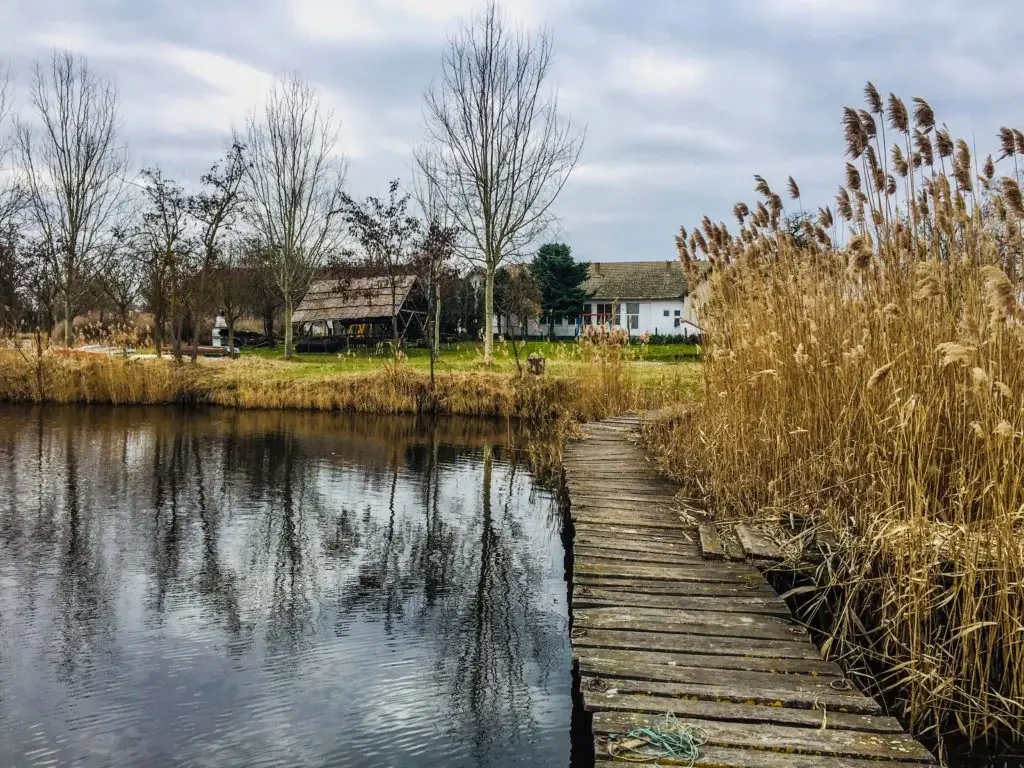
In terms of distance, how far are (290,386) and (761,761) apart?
51.5 feet

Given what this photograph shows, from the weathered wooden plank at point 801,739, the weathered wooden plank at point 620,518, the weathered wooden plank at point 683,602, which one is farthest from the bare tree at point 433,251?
the weathered wooden plank at point 801,739

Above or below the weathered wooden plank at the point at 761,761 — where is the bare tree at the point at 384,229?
above

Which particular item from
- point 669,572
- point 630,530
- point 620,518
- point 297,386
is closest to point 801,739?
point 669,572

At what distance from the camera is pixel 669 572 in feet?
14.6

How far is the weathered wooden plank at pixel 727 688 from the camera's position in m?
2.94

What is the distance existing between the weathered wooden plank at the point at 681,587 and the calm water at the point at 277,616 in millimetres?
747

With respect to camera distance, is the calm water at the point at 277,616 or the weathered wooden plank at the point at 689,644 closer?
the weathered wooden plank at the point at 689,644

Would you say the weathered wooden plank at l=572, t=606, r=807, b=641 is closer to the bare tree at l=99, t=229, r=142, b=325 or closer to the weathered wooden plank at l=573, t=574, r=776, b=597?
the weathered wooden plank at l=573, t=574, r=776, b=597

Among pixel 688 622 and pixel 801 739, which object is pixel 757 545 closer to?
pixel 688 622

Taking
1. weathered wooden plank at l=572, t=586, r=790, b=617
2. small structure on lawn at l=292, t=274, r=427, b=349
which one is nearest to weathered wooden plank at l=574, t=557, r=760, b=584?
weathered wooden plank at l=572, t=586, r=790, b=617

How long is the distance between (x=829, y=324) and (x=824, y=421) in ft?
2.35

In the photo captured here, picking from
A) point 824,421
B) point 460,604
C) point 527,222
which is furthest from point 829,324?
point 527,222

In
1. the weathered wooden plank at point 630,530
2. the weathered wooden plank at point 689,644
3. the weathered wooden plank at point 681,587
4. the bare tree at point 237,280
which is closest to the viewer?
the weathered wooden plank at point 689,644

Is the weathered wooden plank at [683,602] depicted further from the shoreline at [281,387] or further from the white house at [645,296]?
the white house at [645,296]
